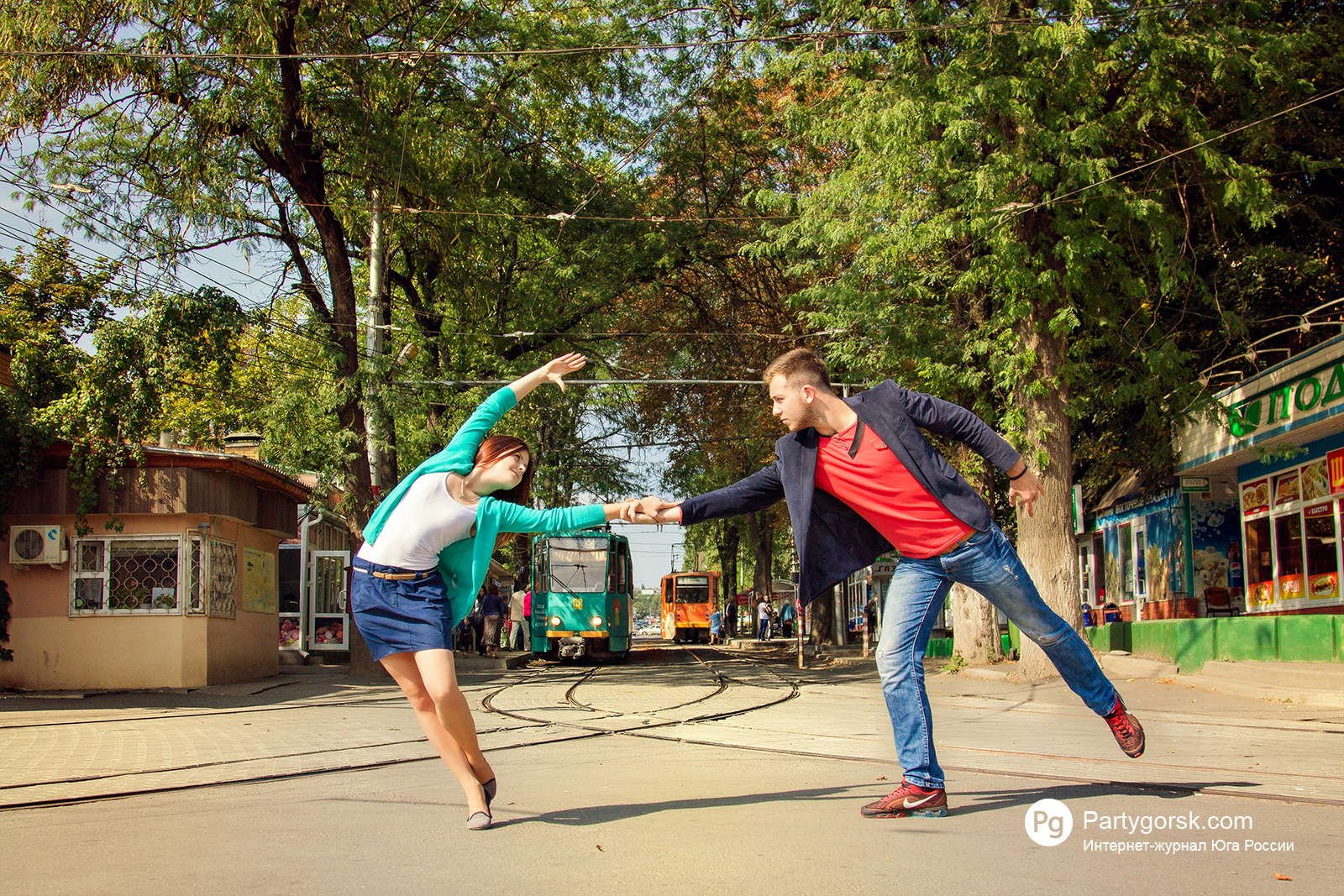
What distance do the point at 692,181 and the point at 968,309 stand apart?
6.42 meters

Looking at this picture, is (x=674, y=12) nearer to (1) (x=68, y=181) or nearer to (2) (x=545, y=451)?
(1) (x=68, y=181)

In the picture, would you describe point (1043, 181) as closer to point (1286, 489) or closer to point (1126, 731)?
point (1286, 489)

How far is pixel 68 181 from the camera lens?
16.4m

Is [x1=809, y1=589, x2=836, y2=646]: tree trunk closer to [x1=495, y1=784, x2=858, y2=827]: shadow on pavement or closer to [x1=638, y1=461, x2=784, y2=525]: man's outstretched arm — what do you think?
[x1=495, y1=784, x2=858, y2=827]: shadow on pavement

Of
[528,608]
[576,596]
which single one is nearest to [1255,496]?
[576,596]

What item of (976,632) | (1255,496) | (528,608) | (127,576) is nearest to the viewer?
(127,576)

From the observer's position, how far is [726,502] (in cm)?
480

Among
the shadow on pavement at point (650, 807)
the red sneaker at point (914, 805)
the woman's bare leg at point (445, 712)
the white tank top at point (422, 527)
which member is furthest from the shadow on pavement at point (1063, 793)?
the white tank top at point (422, 527)

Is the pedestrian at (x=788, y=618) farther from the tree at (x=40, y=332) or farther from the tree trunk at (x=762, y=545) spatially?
Result: the tree at (x=40, y=332)

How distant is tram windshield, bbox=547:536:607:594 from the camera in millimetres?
27969

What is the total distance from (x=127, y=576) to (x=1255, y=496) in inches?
742

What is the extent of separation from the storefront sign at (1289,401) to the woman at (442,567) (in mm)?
13743

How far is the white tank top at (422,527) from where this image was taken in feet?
15.2
